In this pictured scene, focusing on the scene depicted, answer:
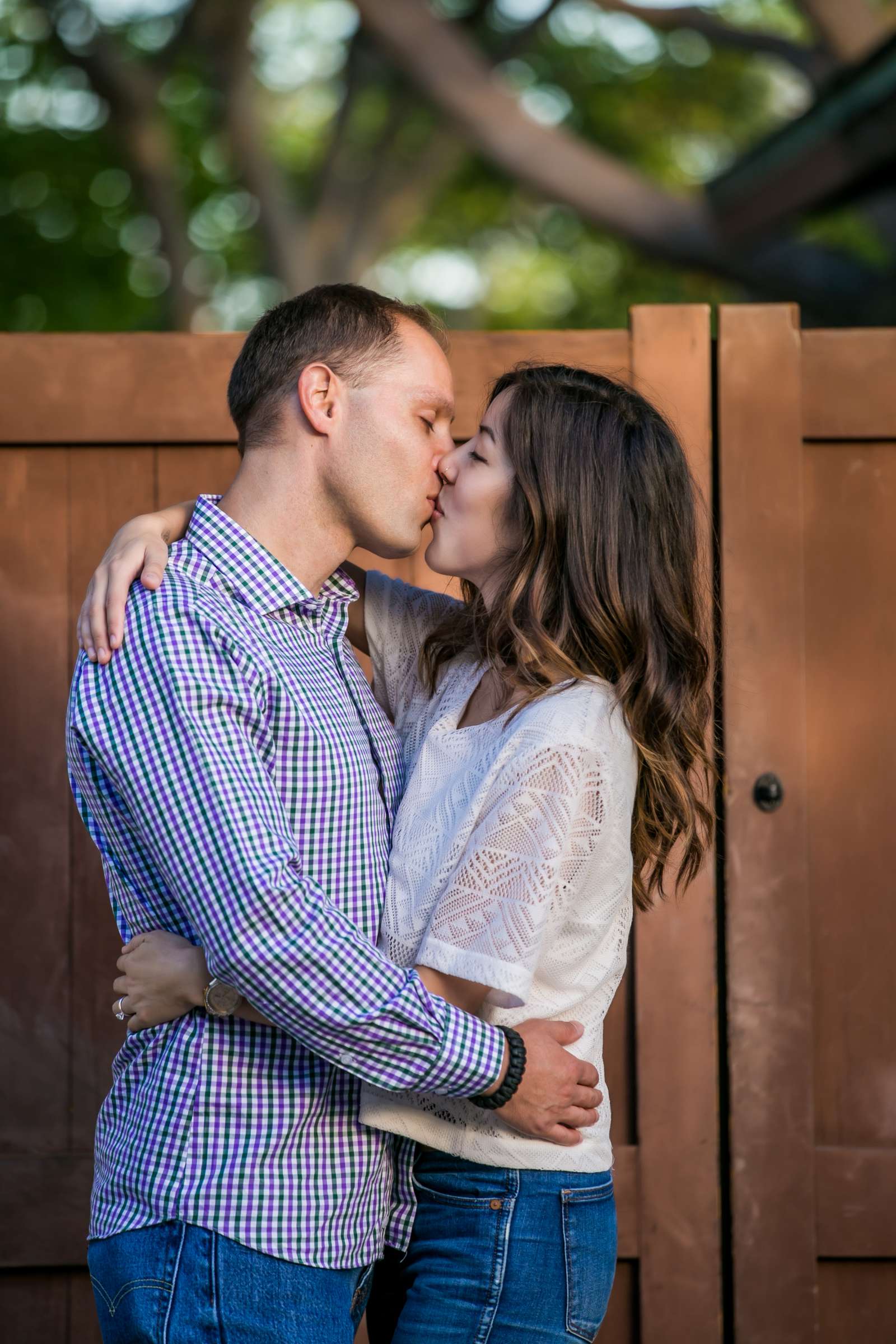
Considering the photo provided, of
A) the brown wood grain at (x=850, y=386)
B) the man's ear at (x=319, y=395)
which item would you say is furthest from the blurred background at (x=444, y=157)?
the man's ear at (x=319, y=395)

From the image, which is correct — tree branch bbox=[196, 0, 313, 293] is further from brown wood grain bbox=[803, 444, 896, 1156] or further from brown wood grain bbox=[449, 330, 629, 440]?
brown wood grain bbox=[803, 444, 896, 1156]

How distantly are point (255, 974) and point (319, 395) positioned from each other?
2.96 feet

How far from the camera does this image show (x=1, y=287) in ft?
34.6

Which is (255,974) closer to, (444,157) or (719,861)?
(719,861)

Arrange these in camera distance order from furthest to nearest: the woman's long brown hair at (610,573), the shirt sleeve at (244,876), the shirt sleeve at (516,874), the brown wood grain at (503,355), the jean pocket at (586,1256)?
the brown wood grain at (503,355), the woman's long brown hair at (610,573), the jean pocket at (586,1256), the shirt sleeve at (516,874), the shirt sleeve at (244,876)

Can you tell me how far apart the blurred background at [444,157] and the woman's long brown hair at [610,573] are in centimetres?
434

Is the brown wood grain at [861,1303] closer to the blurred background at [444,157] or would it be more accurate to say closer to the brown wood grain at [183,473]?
the brown wood grain at [183,473]

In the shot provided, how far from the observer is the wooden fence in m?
2.70

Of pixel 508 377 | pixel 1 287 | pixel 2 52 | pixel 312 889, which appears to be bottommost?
pixel 312 889

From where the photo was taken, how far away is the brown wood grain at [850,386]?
9.18ft

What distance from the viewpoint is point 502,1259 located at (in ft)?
5.30

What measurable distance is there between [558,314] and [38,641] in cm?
1284

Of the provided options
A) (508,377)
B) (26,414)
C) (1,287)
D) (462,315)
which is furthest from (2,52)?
(508,377)

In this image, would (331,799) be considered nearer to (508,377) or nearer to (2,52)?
(508,377)
